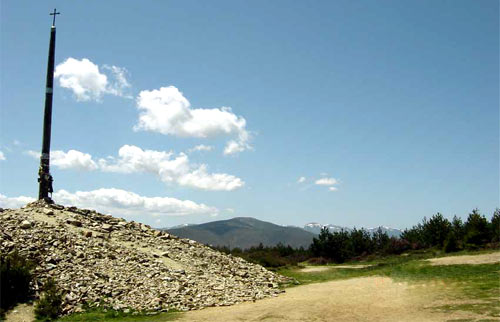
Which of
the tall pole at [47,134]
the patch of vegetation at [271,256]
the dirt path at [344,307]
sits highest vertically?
the tall pole at [47,134]

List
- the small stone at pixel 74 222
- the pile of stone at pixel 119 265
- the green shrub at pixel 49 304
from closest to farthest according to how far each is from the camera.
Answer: the green shrub at pixel 49 304 → the pile of stone at pixel 119 265 → the small stone at pixel 74 222

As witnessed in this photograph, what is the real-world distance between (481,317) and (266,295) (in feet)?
37.1

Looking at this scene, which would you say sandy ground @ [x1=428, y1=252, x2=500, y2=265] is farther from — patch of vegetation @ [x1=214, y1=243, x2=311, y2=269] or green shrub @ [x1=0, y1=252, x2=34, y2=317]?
green shrub @ [x1=0, y1=252, x2=34, y2=317]

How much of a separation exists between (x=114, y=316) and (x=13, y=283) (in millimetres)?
5353

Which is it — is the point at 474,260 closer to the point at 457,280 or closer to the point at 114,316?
the point at 457,280

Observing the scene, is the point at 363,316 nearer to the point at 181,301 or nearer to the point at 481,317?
the point at 481,317

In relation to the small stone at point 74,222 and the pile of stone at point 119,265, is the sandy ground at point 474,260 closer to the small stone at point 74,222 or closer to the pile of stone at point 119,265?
the pile of stone at point 119,265

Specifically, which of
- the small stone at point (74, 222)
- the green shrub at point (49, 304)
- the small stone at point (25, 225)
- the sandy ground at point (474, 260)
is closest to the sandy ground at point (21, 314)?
the green shrub at point (49, 304)

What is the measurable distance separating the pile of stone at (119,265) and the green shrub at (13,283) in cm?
58

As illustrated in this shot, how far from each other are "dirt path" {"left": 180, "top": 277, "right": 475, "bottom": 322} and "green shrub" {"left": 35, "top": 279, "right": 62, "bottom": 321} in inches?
225

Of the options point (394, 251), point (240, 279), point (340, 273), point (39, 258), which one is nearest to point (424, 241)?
point (394, 251)

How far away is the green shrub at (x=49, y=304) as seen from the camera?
17531mm

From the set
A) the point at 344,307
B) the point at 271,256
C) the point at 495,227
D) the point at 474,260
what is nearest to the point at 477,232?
the point at 495,227

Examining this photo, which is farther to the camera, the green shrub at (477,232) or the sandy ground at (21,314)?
the green shrub at (477,232)
